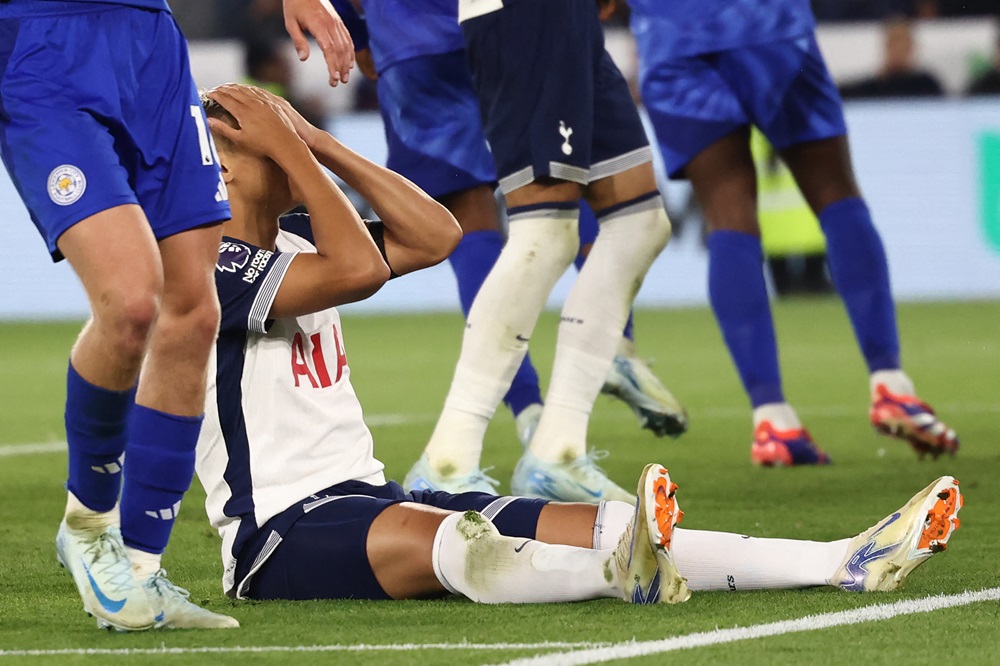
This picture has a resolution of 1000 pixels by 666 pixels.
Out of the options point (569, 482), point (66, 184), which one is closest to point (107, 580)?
point (66, 184)

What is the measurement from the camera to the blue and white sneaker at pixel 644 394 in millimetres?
5180

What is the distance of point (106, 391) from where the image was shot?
2.73 m

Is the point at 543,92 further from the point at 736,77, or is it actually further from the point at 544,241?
the point at 736,77

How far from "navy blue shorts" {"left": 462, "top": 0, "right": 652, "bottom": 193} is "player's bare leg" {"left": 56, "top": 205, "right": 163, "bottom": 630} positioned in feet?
5.33

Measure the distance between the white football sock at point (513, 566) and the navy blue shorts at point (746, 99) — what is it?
A: 280cm

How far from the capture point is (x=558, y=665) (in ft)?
7.93

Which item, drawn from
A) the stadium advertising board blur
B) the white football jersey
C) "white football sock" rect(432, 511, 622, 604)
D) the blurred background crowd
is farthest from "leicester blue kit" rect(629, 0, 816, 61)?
the blurred background crowd

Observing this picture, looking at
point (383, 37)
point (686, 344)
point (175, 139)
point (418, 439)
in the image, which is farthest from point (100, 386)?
point (686, 344)

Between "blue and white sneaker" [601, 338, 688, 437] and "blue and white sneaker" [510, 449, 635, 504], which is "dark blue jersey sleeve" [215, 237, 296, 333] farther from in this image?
"blue and white sneaker" [601, 338, 688, 437]

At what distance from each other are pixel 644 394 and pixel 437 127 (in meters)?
0.96

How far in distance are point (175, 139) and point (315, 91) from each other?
11.8 m

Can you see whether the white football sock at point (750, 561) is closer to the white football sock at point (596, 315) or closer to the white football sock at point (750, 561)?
the white football sock at point (750, 561)

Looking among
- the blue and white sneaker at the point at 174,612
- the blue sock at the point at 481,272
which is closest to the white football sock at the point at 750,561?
the blue and white sneaker at the point at 174,612

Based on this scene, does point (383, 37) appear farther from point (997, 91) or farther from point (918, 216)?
point (997, 91)
